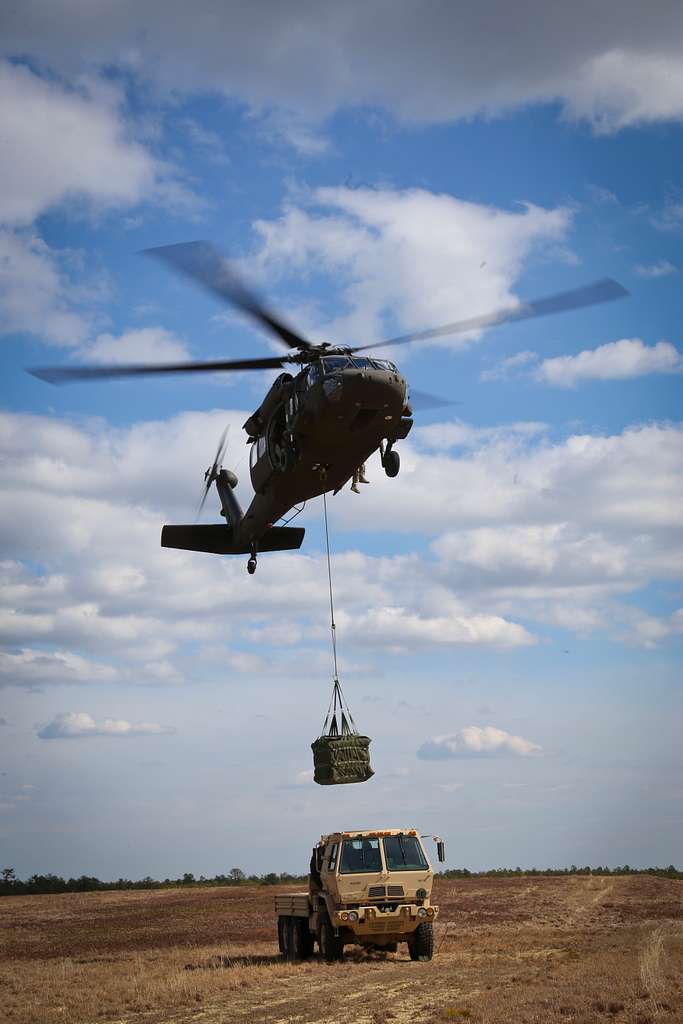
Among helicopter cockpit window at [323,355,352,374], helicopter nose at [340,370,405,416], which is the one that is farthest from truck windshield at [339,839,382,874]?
helicopter cockpit window at [323,355,352,374]

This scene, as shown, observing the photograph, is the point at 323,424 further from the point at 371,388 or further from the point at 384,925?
the point at 384,925

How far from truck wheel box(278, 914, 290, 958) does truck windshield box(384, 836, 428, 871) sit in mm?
2791

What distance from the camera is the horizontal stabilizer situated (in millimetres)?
24344

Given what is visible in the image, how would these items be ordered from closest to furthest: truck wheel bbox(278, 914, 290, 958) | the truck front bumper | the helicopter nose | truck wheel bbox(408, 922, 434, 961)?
the truck front bumper → truck wheel bbox(408, 922, 434, 961) → the helicopter nose → truck wheel bbox(278, 914, 290, 958)

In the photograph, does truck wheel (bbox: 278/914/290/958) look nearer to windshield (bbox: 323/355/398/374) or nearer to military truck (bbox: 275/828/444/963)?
military truck (bbox: 275/828/444/963)

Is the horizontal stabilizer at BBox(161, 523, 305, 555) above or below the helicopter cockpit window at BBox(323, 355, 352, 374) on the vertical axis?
below

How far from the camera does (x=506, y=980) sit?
13.8 metres

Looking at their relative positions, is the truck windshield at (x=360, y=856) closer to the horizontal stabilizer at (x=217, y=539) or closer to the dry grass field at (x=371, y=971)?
the dry grass field at (x=371, y=971)

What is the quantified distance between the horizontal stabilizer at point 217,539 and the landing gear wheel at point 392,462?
5.75 m

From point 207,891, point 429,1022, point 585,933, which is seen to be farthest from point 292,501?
point 207,891

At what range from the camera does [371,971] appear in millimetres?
15938

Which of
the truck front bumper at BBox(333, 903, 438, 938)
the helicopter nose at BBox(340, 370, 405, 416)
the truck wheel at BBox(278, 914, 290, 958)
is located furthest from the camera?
the truck wheel at BBox(278, 914, 290, 958)

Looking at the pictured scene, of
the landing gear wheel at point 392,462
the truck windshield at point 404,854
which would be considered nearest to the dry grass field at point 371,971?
the truck windshield at point 404,854

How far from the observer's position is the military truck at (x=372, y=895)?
658 inches
